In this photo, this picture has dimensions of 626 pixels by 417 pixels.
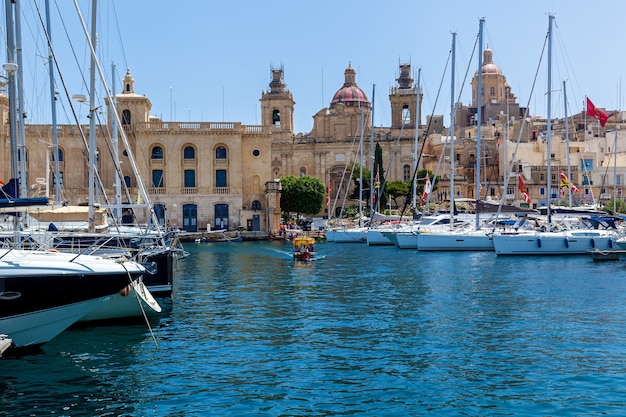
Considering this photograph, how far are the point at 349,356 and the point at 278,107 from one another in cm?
7889

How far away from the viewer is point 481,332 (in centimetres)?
1795

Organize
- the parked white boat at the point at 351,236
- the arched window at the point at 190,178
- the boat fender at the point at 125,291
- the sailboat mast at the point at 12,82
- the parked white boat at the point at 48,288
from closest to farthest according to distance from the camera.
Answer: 1. the parked white boat at the point at 48,288
2. the sailboat mast at the point at 12,82
3. the boat fender at the point at 125,291
4. the parked white boat at the point at 351,236
5. the arched window at the point at 190,178

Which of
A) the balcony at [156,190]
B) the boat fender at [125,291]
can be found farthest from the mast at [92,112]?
the balcony at [156,190]

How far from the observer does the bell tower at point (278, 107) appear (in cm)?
9212

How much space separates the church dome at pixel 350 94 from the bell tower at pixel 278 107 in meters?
5.80

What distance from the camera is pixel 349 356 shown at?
15.5 meters

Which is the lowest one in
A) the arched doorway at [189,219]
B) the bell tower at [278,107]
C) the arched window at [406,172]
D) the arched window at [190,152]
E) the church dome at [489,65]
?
the arched doorway at [189,219]

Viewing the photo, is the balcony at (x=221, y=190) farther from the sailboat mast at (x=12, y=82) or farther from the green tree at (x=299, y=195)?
the sailboat mast at (x=12, y=82)

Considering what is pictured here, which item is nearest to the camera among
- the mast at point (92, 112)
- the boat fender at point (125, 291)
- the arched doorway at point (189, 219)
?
the boat fender at point (125, 291)

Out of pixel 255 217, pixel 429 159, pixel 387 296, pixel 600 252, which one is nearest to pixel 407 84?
pixel 429 159

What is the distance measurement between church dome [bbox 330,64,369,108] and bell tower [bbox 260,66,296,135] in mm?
5803

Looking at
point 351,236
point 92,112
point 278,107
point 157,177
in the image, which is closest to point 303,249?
point 351,236

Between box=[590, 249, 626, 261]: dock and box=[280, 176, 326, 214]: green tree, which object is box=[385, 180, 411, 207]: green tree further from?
box=[590, 249, 626, 261]: dock

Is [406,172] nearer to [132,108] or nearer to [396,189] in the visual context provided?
[396,189]
